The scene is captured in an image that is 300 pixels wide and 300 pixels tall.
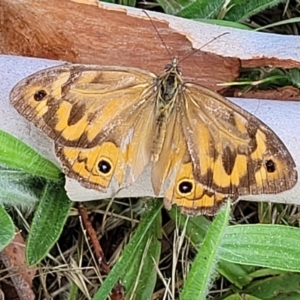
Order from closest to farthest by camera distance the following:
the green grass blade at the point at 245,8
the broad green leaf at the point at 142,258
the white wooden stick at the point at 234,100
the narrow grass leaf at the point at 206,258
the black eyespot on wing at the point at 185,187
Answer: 1. the narrow grass leaf at the point at 206,258
2. the black eyespot on wing at the point at 185,187
3. the white wooden stick at the point at 234,100
4. the broad green leaf at the point at 142,258
5. the green grass blade at the point at 245,8

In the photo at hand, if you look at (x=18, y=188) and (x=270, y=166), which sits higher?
(x=270, y=166)

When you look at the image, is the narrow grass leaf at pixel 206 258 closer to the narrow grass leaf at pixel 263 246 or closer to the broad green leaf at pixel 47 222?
the narrow grass leaf at pixel 263 246

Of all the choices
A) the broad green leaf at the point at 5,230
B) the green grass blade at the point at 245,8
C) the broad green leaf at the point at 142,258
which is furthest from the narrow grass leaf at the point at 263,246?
the green grass blade at the point at 245,8

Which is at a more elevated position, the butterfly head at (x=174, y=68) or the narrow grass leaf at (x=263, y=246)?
the butterfly head at (x=174, y=68)

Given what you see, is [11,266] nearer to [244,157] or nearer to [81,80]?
[81,80]

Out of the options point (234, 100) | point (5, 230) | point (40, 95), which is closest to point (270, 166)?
point (234, 100)

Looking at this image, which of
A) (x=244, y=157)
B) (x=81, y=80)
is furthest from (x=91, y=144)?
(x=244, y=157)

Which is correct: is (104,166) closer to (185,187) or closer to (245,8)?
(185,187)
